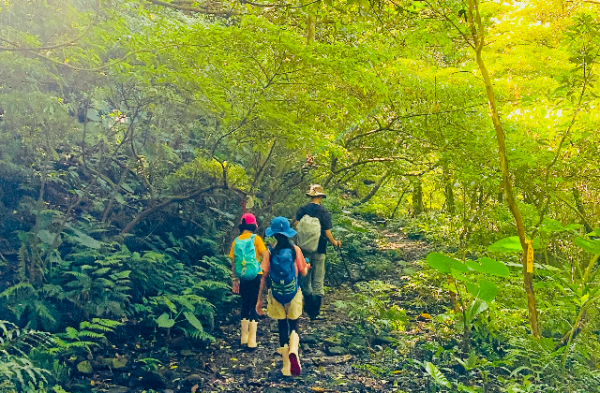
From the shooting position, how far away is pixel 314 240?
25.3ft

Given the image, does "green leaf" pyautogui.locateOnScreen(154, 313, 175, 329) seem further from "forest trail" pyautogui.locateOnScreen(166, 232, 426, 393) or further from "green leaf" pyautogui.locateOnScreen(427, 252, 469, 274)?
"green leaf" pyautogui.locateOnScreen(427, 252, 469, 274)

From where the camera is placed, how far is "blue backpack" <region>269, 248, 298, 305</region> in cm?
591

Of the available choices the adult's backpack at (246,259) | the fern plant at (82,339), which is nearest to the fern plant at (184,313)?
the fern plant at (82,339)

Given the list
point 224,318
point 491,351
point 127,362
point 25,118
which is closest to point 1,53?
point 25,118

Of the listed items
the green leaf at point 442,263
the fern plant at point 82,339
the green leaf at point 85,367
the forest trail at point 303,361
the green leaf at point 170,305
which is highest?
the green leaf at point 442,263

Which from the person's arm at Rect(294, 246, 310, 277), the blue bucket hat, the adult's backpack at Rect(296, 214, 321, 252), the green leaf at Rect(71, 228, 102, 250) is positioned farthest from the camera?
the adult's backpack at Rect(296, 214, 321, 252)

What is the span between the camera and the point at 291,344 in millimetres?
5836

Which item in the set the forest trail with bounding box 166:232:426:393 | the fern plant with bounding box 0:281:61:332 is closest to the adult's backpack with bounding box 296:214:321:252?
the forest trail with bounding box 166:232:426:393

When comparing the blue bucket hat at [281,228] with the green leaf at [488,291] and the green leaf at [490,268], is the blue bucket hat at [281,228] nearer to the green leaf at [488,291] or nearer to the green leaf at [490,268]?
the green leaf at [488,291]

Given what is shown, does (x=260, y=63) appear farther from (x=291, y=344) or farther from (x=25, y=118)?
(x=291, y=344)

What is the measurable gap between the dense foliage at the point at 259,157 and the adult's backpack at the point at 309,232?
1.28 m

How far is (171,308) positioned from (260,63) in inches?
160

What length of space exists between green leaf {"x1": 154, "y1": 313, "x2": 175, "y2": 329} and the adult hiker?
248 centimetres

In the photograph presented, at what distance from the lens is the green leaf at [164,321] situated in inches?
245
